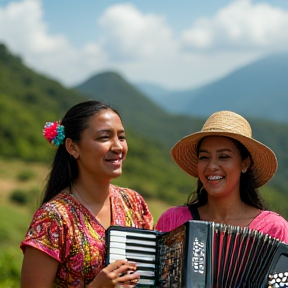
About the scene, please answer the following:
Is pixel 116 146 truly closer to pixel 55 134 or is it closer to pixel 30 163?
pixel 55 134

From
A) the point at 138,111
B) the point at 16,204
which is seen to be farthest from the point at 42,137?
the point at 138,111

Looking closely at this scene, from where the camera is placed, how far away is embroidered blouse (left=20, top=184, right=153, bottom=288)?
3.34 metres

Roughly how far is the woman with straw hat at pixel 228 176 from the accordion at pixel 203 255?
271mm

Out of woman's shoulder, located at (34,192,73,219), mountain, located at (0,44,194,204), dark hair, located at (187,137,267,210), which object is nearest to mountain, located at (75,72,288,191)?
mountain, located at (0,44,194,204)

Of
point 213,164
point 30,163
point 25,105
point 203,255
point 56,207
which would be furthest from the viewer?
point 25,105

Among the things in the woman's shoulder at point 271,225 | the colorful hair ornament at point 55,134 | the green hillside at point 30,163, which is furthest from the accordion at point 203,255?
the green hillside at point 30,163

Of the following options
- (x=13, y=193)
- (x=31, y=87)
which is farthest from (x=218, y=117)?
(x=31, y=87)

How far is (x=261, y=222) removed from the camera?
3.73 m

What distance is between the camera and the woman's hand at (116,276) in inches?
129

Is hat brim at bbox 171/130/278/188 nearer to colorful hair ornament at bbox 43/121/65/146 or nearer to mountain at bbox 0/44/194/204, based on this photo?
→ colorful hair ornament at bbox 43/121/65/146

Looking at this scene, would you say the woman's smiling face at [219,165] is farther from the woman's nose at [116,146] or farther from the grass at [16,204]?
the grass at [16,204]

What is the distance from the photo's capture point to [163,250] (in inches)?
135

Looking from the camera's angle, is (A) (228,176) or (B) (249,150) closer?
(A) (228,176)

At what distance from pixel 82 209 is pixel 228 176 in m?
0.85
